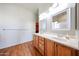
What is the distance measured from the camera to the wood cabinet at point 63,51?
1564 millimetres

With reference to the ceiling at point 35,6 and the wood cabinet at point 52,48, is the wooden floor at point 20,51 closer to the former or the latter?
the wood cabinet at point 52,48

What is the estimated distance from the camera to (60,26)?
2.46m

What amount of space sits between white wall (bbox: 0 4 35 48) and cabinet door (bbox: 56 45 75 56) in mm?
609

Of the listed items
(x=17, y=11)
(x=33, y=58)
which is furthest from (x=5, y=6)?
(x=33, y=58)

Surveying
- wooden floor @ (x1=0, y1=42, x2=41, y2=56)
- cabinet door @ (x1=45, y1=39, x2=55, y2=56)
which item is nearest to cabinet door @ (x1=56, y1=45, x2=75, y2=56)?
cabinet door @ (x1=45, y1=39, x2=55, y2=56)

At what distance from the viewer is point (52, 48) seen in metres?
2.08

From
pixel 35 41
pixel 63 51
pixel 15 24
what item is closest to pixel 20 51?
pixel 35 41

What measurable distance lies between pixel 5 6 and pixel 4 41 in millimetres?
637

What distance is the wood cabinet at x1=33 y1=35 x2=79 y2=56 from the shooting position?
1.60 m

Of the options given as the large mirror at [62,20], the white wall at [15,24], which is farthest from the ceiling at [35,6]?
the large mirror at [62,20]

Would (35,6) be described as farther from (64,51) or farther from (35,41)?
(64,51)

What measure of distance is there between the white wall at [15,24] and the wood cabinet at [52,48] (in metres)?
→ 0.24

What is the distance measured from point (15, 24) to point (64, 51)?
1.00 m

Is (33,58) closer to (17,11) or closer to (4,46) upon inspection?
(4,46)
